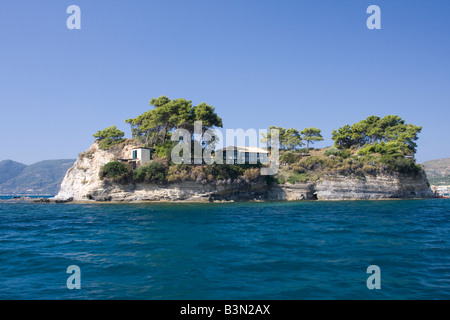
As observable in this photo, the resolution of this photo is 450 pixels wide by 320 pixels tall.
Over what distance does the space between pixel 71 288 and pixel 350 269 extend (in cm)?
803

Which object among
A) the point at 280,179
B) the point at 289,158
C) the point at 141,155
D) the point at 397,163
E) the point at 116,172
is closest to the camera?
the point at 116,172

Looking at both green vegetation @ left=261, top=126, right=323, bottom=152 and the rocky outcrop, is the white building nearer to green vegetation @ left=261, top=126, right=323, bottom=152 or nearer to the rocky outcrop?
the rocky outcrop

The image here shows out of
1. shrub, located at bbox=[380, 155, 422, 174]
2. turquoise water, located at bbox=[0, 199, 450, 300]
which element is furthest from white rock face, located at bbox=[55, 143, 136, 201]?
shrub, located at bbox=[380, 155, 422, 174]

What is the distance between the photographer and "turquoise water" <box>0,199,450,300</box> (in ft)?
25.3

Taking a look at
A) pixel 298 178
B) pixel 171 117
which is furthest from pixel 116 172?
pixel 298 178

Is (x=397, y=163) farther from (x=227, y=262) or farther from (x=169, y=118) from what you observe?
(x=227, y=262)

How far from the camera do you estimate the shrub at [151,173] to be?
154 feet

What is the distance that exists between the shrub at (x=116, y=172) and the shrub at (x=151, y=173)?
1.45 metres

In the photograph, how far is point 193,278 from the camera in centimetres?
883

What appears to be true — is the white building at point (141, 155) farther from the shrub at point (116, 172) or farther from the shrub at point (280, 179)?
the shrub at point (280, 179)

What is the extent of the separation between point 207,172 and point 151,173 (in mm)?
8668

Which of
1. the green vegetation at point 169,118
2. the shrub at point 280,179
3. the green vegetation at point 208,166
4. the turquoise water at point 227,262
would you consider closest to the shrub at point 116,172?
the green vegetation at point 208,166

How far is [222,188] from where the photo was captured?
49719 millimetres

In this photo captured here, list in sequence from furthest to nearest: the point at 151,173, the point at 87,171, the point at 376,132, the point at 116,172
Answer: the point at 376,132
the point at 87,171
the point at 116,172
the point at 151,173
